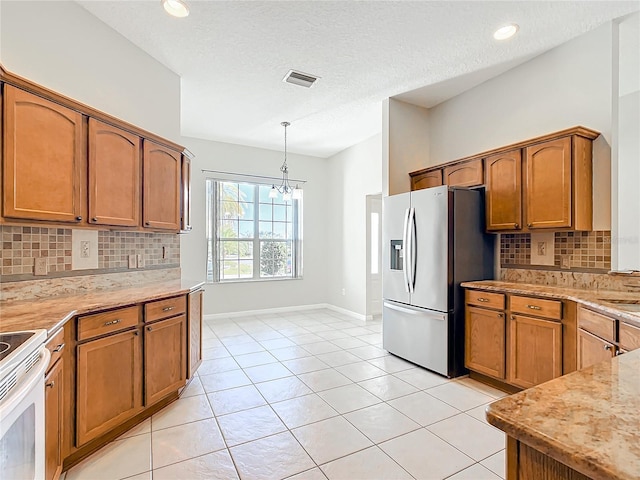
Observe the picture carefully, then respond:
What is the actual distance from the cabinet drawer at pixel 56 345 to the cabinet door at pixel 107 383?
6.6 inches

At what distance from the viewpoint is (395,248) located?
371 cm

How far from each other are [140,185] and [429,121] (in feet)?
11.5

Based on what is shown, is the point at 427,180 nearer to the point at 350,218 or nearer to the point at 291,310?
the point at 350,218

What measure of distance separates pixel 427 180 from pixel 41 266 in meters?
3.70

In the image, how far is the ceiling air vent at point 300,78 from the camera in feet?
11.2

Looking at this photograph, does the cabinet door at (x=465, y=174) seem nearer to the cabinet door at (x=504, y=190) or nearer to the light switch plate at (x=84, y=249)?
the cabinet door at (x=504, y=190)

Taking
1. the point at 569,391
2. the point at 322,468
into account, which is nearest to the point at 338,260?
the point at 322,468

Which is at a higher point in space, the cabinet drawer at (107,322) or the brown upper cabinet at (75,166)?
the brown upper cabinet at (75,166)

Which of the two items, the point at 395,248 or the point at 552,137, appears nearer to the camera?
the point at 552,137

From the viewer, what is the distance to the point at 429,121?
4.32 metres

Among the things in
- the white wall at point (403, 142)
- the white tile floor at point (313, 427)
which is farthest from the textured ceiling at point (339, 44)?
the white tile floor at point (313, 427)

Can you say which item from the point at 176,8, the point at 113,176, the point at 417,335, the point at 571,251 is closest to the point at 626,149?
the point at 571,251

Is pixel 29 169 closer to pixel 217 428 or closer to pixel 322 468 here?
pixel 217 428

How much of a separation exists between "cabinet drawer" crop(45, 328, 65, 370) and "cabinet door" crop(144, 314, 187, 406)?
24.0 inches
